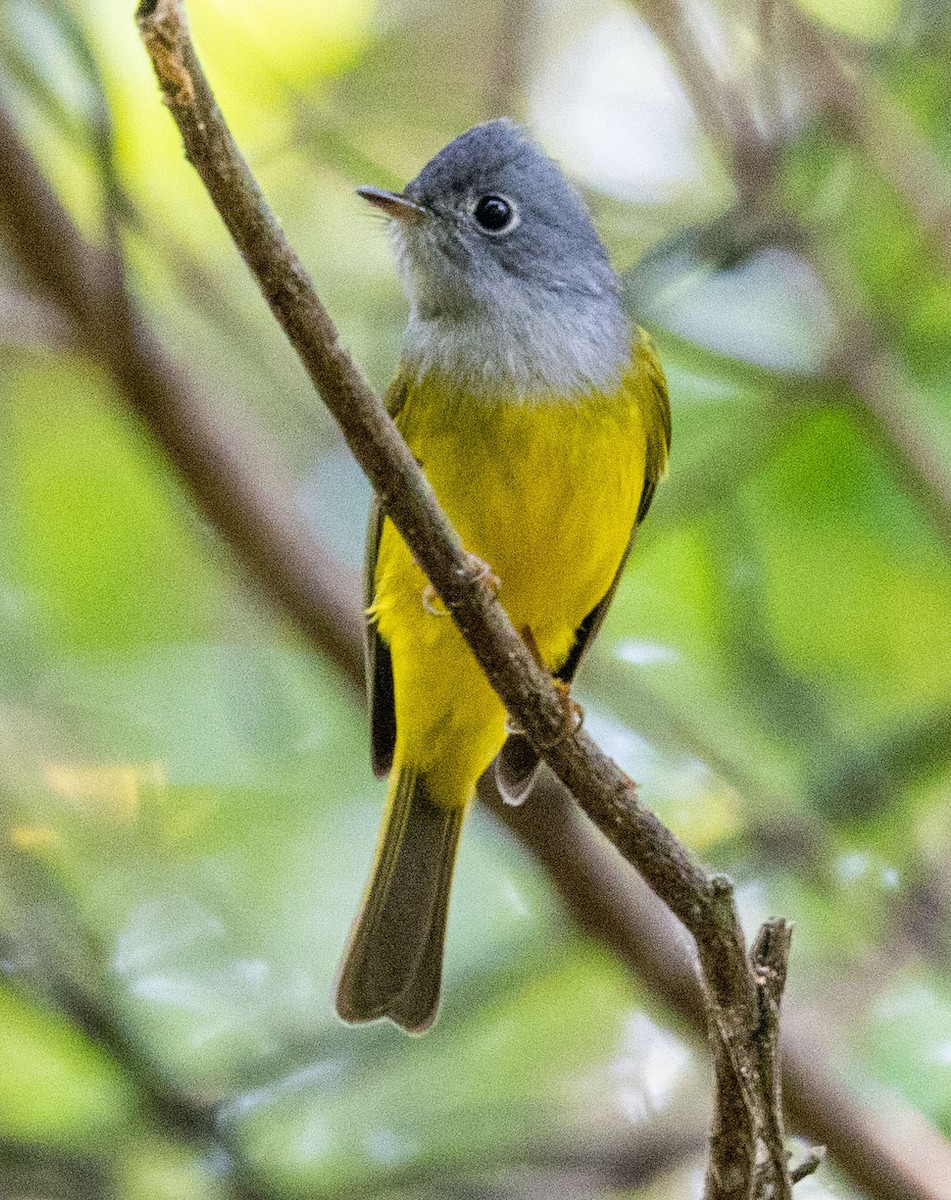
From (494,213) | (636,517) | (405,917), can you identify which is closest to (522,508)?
(636,517)

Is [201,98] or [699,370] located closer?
[201,98]

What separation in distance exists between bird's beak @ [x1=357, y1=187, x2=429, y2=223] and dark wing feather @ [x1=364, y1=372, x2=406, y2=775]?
386 millimetres

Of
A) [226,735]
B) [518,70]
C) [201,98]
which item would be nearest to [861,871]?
[226,735]

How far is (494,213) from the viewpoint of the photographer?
12.5ft

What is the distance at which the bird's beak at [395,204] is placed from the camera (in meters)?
3.44

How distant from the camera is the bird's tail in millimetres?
3484

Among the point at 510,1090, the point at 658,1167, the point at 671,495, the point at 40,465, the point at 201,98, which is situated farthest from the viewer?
the point at 40,465

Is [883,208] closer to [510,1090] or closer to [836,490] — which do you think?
[836,490]

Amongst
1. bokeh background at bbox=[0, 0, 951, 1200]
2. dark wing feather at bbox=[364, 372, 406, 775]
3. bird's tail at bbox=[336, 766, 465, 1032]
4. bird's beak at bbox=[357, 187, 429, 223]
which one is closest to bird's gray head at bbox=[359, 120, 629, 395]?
bird's beak at bbox=[357, 187, 429, 223]

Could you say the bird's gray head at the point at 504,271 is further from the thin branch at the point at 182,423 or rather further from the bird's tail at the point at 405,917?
the bird's tail at the point at 405,917

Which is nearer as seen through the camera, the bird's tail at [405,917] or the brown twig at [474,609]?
the brown twig at [474,609]

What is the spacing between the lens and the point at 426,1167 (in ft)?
11.7

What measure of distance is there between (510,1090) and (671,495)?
1.58 m

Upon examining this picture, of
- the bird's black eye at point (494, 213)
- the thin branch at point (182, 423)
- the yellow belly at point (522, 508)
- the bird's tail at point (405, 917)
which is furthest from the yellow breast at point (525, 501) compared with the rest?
the bird's black eye at point (494, 213)
